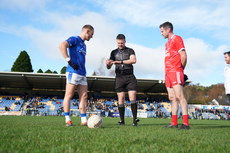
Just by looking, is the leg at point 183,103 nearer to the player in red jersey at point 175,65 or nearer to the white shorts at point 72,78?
the player in red jersey at point 175,65

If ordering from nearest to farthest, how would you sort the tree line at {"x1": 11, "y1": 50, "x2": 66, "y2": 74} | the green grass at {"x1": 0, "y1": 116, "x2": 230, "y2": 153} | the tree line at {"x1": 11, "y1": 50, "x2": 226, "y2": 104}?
the green grass at {"x1": 0, "y1": 116, "x2": 230, "y2": 153} < the tree line at {"x1": 11, "y1": 50, "x2": 66, "y2": 74} < the tree line at {"x1": 11, "y1": 50, "x2": 226, "y2": 104}

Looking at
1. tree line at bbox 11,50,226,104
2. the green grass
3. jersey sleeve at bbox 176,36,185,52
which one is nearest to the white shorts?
the green grass

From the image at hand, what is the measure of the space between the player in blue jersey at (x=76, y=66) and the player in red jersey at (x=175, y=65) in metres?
1.88

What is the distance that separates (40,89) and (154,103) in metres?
21.0

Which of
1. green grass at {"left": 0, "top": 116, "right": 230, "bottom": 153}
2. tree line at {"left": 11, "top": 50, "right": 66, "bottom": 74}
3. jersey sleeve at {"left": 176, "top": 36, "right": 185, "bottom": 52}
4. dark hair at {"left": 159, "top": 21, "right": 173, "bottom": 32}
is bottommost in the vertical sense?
green grass at {"left": 0, "top": 116, "right": 230, "bottom": 153}

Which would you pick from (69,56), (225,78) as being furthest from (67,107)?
(225,78)

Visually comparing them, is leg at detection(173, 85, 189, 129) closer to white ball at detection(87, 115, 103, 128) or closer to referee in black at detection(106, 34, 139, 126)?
referee in black at detection(106, 34, 139, 126)

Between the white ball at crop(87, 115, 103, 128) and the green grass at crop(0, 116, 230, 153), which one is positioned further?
the white ball at crop(87, 115, 103, 128)

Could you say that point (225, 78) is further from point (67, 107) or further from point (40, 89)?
point (40, 89)

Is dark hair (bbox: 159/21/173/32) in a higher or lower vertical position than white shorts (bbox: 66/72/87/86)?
higher

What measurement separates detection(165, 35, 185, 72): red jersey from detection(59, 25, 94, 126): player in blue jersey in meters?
1.94

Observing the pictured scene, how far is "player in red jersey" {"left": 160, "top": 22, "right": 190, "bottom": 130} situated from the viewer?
14.5 feet

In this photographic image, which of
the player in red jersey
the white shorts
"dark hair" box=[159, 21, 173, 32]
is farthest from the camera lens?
"dark hair" box=[159, 21, 173, 32]

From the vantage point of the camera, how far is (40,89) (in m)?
37.4
